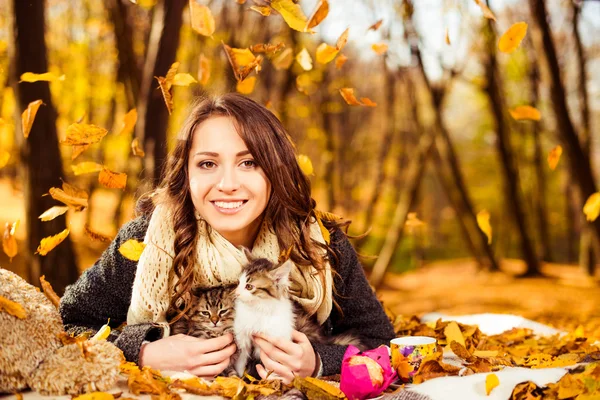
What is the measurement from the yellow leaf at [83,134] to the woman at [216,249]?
31cm

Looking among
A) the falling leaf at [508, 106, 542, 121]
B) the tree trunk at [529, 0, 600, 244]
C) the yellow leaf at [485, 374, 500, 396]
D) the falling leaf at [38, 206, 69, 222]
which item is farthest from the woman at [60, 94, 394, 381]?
the tree trunk at [529, 0, 600, 244]

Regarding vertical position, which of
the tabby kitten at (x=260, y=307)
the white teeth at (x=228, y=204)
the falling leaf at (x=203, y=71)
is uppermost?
the falling leaf at (x=203, y=71)

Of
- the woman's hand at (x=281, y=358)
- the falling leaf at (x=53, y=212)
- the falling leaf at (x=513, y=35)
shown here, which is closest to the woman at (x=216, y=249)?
the woman's hand at (x=281, y=358)

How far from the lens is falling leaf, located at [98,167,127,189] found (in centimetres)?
250

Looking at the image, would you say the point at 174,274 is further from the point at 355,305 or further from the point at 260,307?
the point at 355,305

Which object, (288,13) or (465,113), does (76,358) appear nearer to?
(288,13)

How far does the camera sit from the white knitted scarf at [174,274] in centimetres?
223

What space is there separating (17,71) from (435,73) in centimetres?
563

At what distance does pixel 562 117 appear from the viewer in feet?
14.9

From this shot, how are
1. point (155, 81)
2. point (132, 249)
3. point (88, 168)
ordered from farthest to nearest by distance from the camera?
1. point (155, 81)
2. point (88, 168)
3. point (132, 249)

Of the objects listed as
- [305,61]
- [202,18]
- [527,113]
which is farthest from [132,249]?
[527,113]

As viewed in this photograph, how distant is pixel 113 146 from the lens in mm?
10508

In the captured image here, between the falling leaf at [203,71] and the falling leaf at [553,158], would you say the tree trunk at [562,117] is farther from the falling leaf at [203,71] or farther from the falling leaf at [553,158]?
the falling leaf at [203,71]

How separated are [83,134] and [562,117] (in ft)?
11.7
